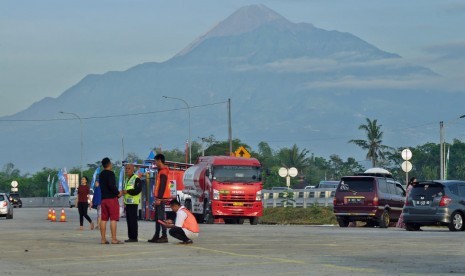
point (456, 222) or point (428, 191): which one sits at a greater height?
point (428, 191)

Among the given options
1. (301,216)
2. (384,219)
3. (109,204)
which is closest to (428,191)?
(384,219)

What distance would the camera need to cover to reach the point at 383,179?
47031 mm

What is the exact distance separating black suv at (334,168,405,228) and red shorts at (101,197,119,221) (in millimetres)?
18821

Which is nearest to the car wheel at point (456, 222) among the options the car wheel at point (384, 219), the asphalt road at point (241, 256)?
the car wheel at point (384, 219)

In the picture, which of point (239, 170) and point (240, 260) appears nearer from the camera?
point (240, 260)

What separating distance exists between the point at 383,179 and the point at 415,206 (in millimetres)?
7647

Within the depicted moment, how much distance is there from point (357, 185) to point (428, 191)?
7007mm

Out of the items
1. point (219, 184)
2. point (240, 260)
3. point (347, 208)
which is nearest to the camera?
point (240, 260)

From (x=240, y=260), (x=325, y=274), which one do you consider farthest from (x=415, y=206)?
(x=325, y=274)

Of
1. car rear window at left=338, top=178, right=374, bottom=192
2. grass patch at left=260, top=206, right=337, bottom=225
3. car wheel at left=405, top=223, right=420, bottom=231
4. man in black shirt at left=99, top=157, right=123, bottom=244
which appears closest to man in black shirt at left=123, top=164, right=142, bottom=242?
man in black shirt at left=99, top=157, right=123, bottom=244

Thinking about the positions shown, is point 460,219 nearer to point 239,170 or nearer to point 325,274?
point 239,170

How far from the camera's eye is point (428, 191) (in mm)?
39375

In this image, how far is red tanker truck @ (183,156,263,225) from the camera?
162ft

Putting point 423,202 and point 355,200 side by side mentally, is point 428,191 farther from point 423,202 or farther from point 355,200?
point 355,200
